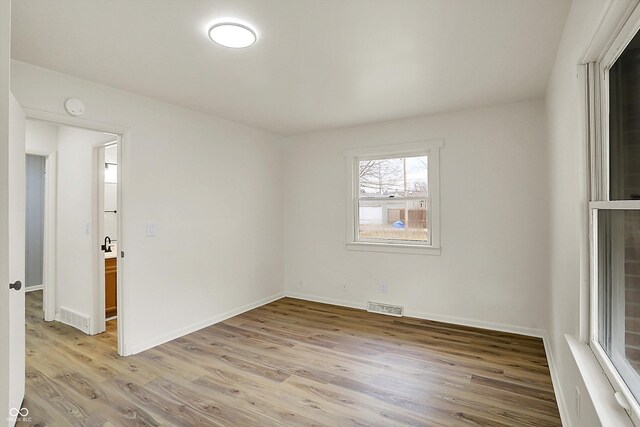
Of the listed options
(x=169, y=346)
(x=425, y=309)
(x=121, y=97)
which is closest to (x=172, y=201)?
(x=121, y=97)

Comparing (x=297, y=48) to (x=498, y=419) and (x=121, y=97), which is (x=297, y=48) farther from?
(x=498, y=419)

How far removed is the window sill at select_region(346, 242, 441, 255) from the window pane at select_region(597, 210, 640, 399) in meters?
2.42

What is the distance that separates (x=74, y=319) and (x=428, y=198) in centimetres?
439

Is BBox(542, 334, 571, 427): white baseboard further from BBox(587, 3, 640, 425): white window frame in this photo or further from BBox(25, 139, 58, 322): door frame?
BBox(25, 139, 58, 322): door frame

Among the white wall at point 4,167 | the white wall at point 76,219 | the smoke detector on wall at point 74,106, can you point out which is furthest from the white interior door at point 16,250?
the white wall at point 76,219

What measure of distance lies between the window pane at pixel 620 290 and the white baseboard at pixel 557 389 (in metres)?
0.80

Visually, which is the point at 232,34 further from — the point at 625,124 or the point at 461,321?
the point at 461,321

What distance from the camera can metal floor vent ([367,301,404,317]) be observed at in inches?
163

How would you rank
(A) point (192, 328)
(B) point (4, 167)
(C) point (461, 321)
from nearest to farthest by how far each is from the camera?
(B) point (4, 167)
(A) point (192, 328)
(C) point (461, 321)

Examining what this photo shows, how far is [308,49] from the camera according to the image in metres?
2.28

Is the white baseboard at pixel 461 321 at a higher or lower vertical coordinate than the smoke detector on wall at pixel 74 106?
lower

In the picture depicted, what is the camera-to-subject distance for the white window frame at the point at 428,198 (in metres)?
3.92

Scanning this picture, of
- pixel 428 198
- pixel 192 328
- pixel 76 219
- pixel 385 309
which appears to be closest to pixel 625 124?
pixel 428 198

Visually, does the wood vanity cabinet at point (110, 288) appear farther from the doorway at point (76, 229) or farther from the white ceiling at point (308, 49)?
the white ceiling at point (308, 49)
